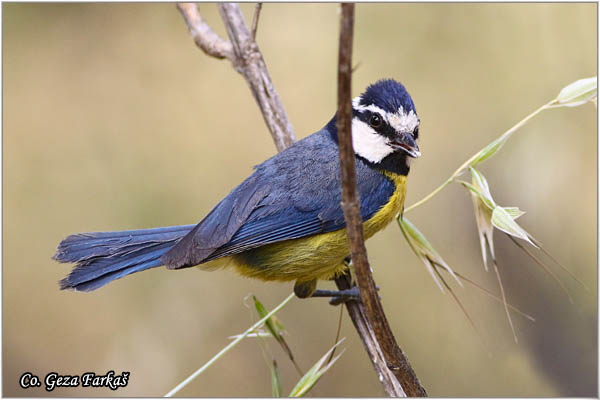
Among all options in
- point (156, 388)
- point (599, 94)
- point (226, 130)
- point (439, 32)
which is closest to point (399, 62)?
point (439, 32)

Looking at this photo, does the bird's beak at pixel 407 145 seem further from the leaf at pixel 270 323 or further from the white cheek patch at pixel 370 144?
the leaf at pixel 270 323

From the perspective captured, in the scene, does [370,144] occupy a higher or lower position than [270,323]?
higher

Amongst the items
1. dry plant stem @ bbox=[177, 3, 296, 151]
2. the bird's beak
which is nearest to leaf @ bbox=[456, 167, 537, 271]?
the bird's beak

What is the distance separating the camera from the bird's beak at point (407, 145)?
2.41 m

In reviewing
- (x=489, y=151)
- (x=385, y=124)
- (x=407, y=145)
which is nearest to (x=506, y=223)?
(x=489, y=151)

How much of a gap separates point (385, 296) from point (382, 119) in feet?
4.85

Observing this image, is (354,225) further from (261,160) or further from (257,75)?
(261,160)

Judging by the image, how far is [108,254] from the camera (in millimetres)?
2516

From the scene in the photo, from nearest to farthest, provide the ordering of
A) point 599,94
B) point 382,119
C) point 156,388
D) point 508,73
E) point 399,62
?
1. point 599,94
2. point 382,119
3. point 156,388
4. point 508,73
5. point 399,62

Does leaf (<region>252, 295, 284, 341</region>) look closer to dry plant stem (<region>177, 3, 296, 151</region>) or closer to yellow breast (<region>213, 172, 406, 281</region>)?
yellow breast (<region>213, 172, 406, 281</region>)

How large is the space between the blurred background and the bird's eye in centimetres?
113

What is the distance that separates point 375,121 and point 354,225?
3.53 feet

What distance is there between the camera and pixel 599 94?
195cm

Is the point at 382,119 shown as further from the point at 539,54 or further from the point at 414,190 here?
the point at 539,54
